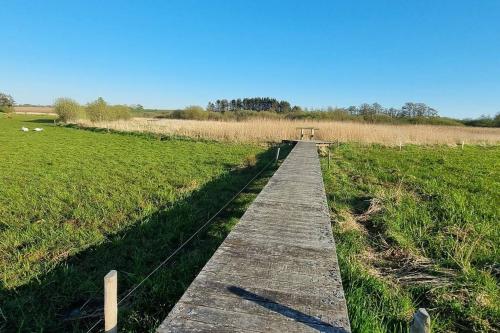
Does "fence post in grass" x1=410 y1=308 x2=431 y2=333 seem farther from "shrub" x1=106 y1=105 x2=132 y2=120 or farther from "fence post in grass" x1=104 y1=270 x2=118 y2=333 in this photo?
"shrub" x1=106 y1=105 x2=132 y2=120

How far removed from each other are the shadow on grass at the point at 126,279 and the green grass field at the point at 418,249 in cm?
188

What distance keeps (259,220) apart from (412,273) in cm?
202

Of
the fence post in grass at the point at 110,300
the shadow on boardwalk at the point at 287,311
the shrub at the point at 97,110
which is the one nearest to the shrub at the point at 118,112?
the shrub at the point at 97,110

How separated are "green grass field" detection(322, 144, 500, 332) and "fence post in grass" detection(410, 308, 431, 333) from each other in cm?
130

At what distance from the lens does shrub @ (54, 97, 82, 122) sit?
3766 cm

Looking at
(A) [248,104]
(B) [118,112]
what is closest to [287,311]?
(B) [118,112]

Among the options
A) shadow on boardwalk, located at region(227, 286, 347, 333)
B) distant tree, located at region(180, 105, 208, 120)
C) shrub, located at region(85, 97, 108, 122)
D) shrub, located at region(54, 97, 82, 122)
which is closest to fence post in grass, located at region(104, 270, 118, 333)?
shadow on boardwalk, located at region(227, 286, 347, 333)

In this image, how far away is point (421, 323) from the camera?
1.54m

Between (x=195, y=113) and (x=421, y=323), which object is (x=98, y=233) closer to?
(x=421, y=323)

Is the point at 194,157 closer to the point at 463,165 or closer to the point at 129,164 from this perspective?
the point at 129,164

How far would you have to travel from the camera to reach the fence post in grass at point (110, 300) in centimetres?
182

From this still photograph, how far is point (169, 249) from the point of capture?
4758mm

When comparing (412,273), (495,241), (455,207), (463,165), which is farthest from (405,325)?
(463,165)

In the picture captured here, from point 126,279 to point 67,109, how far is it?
132 ft
